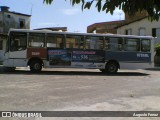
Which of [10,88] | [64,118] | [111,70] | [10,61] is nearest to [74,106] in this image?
[64,118]

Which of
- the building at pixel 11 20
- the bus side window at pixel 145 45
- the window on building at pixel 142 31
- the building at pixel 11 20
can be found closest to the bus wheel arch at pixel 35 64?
the bus side window at pixel 145 45

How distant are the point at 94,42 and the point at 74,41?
1.43 meters

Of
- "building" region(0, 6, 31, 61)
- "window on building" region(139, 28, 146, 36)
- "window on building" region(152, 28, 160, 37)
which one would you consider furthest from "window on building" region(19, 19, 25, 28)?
"window on building" region(152, 28, 160, 37)

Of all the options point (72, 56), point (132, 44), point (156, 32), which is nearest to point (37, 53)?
point (72, 56)

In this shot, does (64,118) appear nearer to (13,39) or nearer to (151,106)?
(151,106)

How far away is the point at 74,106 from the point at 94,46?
48.2 feet

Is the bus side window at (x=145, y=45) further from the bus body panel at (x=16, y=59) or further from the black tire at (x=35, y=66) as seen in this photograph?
the bus body panel at (x=16, y=59)

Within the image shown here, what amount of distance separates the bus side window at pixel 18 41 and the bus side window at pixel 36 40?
37 cm

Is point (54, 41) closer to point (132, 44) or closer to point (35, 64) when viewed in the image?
point (35, 64)

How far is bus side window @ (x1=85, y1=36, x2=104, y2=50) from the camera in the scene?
954 inches

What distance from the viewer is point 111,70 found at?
24.6 m

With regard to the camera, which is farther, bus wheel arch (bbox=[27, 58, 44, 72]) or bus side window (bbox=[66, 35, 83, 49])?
bus side window (bbox=[66, 35, 83, 49])

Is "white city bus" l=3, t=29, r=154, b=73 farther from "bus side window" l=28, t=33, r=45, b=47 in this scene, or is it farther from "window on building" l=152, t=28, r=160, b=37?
"window on building" l=152, t=28, r=160, b=37

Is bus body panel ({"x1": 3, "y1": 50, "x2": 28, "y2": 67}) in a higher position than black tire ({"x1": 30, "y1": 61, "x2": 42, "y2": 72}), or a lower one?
higher
